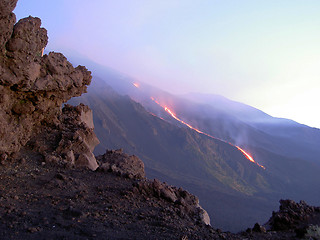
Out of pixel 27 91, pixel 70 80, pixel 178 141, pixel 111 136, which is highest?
pixel 70 80

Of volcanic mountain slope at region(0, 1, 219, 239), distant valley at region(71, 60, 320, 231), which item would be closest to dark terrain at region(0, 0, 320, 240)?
volcanic mountain slope at region(0, 1, 219, 239)

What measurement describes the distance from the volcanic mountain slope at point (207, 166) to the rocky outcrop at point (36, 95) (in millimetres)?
10801

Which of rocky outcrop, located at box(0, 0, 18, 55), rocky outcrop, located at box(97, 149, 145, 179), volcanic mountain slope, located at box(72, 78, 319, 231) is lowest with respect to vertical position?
volcanic mountain slope, located at box(72, 78, 319, 231)

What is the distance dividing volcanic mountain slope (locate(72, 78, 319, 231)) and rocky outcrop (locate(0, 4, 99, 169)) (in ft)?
35.4

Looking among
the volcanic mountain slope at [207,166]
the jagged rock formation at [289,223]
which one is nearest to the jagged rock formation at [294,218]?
the jagged rock formation at [289,223]

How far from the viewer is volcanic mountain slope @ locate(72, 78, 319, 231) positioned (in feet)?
67.9

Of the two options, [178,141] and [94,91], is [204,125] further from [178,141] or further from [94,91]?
[94,91]

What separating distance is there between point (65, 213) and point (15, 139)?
3224mm

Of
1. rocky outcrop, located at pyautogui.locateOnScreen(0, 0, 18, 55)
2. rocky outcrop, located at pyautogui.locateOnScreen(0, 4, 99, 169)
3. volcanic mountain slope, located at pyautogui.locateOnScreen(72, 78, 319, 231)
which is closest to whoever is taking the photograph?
rocky outcrop, located at pyautogui.locateOnScreen(0, 0, 18, 55)

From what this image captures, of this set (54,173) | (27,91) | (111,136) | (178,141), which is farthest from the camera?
(178,141)

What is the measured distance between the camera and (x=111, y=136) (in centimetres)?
2995

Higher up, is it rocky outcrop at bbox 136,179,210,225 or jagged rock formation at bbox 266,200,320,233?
jagged rock formation at bbox 266,200,320,233

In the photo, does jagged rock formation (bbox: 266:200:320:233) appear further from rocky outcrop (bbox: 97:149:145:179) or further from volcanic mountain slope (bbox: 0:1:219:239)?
rocky outcrop (bbox: 97:149:145:179)

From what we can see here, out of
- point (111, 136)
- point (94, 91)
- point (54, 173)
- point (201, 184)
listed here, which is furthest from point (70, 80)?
point (94, 91)
